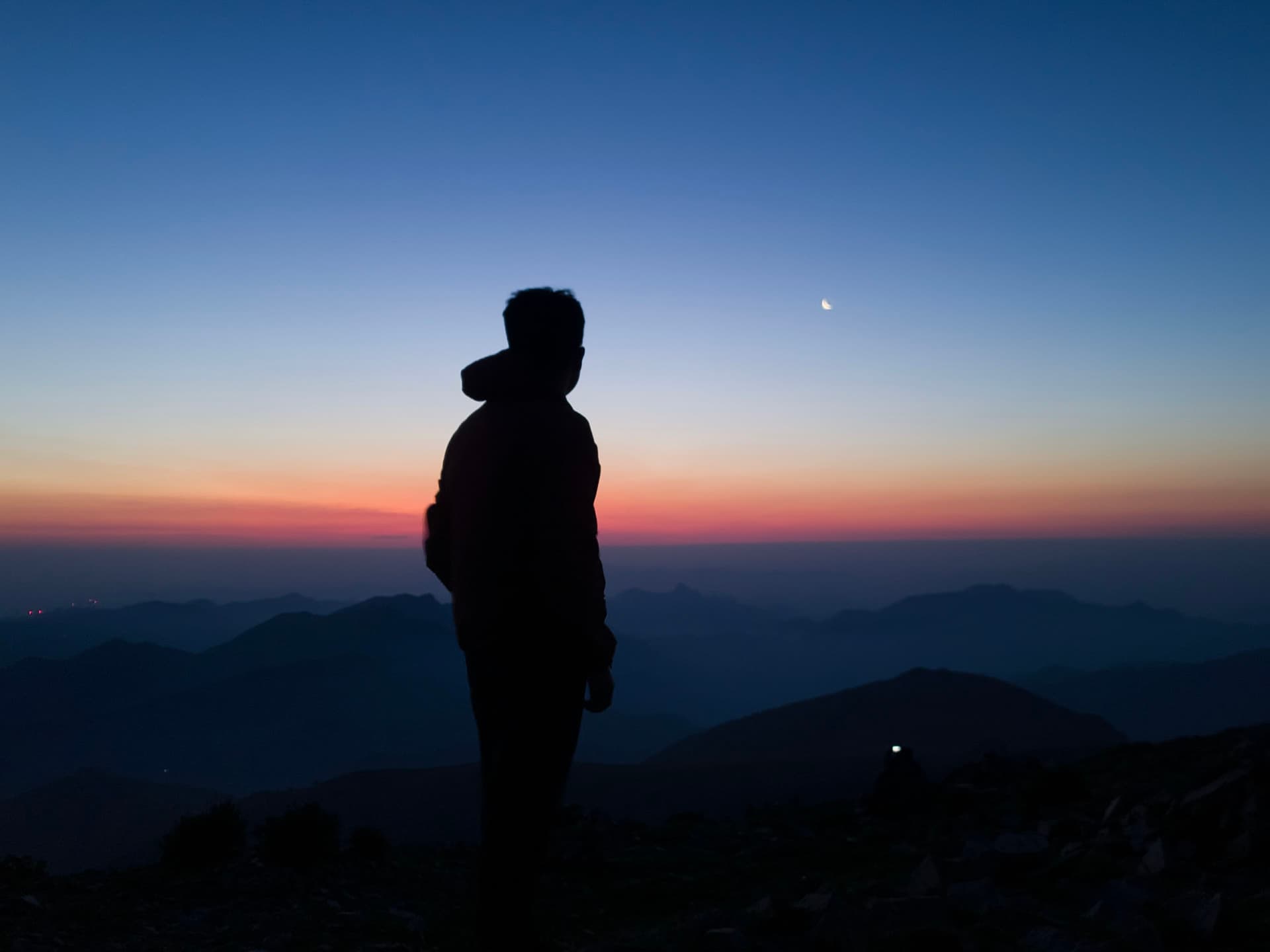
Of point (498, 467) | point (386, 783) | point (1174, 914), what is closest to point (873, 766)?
point (386, 783)

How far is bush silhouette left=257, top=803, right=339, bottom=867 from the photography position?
8914 mm

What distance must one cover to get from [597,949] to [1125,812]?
17.3 feet

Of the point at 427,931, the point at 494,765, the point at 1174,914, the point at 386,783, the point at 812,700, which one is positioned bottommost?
the point at 812,700

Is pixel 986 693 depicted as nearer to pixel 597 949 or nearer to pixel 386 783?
pixel 386 783

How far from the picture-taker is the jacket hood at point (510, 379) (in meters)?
3.50

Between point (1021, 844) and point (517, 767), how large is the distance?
4.56 metres

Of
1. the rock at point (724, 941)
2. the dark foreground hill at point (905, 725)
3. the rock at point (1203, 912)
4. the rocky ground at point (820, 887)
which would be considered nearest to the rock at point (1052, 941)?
the rocky ground at point (820, 887)

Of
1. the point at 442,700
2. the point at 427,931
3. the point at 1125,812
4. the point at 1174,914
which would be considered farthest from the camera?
the point at 442,700

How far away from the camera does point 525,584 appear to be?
3289mm

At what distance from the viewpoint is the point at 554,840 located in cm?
953

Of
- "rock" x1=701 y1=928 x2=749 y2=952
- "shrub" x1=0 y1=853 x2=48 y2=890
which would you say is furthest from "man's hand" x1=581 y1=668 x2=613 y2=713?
"shrub" x1=0 y1=853 x2=48 y2=890

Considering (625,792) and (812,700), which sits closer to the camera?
(625,792)

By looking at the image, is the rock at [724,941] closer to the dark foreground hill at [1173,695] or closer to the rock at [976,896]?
the rock at [976,896]

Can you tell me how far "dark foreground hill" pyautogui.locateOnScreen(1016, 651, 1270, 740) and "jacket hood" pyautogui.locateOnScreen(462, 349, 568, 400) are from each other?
124 metres
